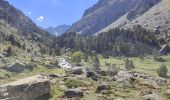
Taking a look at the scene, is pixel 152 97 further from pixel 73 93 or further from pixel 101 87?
pixel 73 93

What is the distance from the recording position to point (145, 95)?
3481 cm

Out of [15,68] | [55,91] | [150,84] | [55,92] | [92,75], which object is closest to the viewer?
[55,92]

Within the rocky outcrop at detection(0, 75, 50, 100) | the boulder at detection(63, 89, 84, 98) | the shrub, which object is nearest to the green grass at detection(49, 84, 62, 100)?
the shrub

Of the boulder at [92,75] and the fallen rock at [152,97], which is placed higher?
the boulder at [92,75]

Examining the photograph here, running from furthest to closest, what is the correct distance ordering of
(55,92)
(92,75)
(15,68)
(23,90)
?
1. (15,68)
2. (92,75)
3. (55,92)
4. (23,90)

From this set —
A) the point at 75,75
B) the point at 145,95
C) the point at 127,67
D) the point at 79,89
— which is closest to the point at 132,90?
the point at 145,95

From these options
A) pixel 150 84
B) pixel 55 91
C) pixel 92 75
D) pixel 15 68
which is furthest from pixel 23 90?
pixel 15 68

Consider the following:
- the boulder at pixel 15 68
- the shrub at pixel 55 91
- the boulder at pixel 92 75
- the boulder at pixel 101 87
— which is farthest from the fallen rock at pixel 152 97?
the boulder at pixel 15 68

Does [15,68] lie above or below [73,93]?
above

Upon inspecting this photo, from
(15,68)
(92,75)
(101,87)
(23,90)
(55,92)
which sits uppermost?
(15,68)

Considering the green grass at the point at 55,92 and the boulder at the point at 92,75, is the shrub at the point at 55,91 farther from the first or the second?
the boulder at the point at 92,75

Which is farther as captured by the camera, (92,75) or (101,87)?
(92,75)

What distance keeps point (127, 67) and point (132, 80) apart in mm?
157131

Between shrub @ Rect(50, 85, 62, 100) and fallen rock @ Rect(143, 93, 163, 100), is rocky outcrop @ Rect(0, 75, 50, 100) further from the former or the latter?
fallen rock @ Rect(143, 93, 163, 100)
